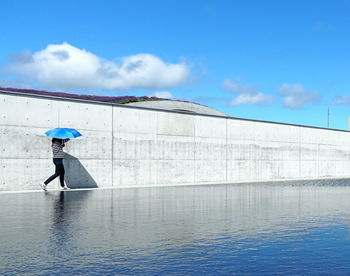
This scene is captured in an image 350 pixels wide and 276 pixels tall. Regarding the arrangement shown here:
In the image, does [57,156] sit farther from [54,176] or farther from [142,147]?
[142,147]

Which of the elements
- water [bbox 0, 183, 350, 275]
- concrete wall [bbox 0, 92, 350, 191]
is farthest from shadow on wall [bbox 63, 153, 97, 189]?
water [bbox 0, 183, 350, 275]

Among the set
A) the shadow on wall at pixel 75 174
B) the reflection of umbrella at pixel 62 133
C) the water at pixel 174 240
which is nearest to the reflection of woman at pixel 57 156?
the reflection of umbrella at pixel 62 133

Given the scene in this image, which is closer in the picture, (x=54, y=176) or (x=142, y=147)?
(x=54, y=176)

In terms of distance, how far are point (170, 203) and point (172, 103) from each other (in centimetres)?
2592

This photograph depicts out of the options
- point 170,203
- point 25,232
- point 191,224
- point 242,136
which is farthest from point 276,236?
point 242,136

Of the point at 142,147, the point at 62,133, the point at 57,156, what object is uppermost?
the point at 62,133

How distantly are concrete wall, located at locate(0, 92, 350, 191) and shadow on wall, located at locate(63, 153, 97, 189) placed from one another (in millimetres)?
38

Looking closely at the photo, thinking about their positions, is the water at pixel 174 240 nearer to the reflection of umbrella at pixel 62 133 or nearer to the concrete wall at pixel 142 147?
the reflection of umbrella at pixel 62 133

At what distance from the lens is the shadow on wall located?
59.2 feet

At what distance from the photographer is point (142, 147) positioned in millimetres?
20891

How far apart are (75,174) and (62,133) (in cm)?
229

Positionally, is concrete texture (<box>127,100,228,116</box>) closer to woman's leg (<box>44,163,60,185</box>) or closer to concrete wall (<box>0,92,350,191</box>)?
concrete wall (<box>0,92,350,191</box>)

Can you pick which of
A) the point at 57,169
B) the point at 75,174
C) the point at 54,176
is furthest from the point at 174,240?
the point at 75,174

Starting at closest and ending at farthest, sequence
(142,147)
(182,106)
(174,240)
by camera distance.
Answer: (174,240) → (142,147) → (182,106)
